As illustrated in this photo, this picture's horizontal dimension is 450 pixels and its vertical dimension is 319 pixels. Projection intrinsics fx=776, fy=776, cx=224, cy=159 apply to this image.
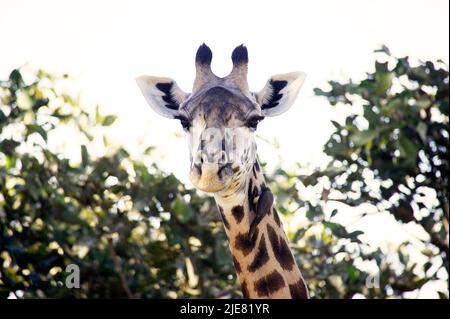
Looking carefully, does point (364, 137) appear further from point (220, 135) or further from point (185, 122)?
point (220, 135)

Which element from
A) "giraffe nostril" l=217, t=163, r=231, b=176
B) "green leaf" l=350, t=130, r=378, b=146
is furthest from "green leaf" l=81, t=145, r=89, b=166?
"giraffe nostril" l=217, t=163, r=231, b=176

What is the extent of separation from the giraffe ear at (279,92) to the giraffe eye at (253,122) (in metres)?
0.32

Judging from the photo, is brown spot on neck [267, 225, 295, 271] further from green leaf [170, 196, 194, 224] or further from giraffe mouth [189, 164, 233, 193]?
green leaf [170, 196, 194, 224]

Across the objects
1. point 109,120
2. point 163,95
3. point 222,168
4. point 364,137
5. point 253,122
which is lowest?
point 364,137

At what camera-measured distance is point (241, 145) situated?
4.62 m

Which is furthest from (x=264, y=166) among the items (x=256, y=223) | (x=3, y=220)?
(x=256, y=223)

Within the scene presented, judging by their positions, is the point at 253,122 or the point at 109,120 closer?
the point at 253,122

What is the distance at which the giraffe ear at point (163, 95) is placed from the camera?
523 centimetres

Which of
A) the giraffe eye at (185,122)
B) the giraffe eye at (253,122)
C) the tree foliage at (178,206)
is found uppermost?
the giraffe eye at (185,122)

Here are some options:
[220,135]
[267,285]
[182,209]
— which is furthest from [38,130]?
[220,135]

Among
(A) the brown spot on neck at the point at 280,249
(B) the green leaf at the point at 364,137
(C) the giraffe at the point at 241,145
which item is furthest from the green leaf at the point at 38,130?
(A) the brown spot on neck at the point at 280,249

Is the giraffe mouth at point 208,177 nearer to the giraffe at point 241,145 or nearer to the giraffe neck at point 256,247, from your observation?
the giraffe at point 241,145

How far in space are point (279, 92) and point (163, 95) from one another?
79 centimetres
